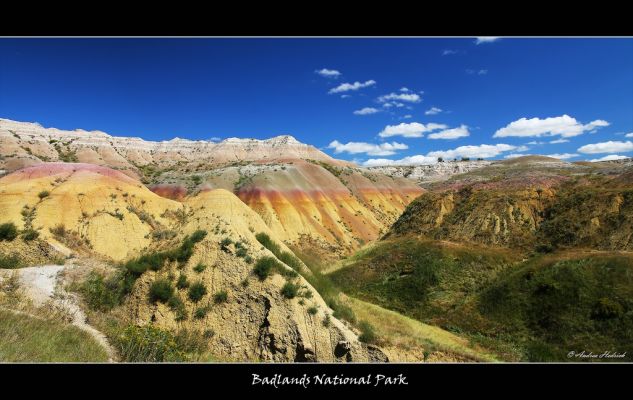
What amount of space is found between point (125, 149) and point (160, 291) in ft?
440

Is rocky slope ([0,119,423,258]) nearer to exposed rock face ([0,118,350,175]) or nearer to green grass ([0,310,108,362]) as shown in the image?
exposed rock face ([0,118,350,175])

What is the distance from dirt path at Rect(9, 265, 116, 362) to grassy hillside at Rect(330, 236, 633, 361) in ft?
Result: 54.1

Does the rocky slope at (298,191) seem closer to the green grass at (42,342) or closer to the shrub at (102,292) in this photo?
the shrub at (102,292)

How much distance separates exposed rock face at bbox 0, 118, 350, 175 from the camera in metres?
93.9

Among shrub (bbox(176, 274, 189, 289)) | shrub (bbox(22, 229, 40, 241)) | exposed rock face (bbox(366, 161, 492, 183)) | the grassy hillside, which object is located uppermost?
exposed rock face (bbox(366, 161, 492, 183))

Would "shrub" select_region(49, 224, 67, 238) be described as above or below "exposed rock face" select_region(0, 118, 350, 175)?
below

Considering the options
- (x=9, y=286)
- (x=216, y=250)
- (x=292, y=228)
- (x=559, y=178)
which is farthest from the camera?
(x=292, y=228)

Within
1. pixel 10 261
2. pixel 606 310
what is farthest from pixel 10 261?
pixel 606 310

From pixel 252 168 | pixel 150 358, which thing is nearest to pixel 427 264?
pixel 150 358

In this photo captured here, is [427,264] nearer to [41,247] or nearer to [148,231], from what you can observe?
[148,231]

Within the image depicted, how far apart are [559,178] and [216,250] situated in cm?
3615

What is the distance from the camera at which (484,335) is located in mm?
19688

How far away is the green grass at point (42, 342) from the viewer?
704 centimetres

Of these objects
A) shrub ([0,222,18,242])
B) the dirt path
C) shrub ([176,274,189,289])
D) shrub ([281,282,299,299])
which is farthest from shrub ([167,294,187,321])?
shrub ([0,222,18,242])
